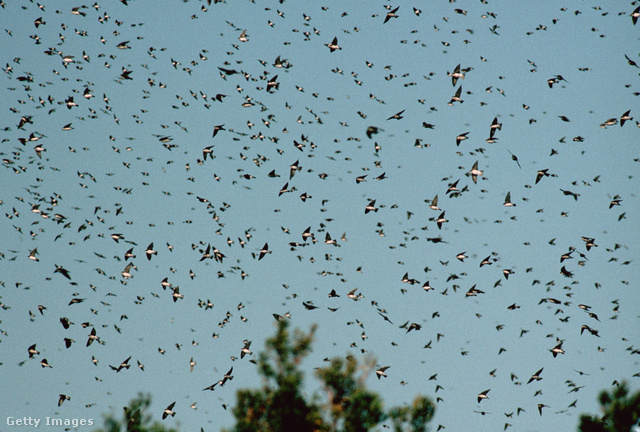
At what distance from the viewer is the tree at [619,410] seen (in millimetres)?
31797

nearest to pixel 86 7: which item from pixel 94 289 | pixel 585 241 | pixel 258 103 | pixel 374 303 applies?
pixel 258 103

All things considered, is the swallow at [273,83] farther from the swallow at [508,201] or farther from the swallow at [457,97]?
the swallow at [508,201]

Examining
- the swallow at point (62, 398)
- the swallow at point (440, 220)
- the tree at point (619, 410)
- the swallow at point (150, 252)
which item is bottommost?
the tree at point (619, 410)

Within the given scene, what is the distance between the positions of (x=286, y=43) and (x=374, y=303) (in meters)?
15.8

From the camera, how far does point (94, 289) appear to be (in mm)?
32219

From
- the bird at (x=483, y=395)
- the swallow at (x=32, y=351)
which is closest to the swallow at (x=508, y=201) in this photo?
the bird at (x=483, y=395)

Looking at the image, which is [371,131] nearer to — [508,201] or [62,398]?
[508,201]

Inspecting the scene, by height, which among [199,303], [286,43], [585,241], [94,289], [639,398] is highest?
[286,43]

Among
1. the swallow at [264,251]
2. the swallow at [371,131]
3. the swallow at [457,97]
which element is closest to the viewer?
the swallow at [371,131]

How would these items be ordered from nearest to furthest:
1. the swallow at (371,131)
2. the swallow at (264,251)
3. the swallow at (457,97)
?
the swallow at (371,131) → the swallow at (457,97) → the swallow at (264,251)

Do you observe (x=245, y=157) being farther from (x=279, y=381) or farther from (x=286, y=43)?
(x=279, y=381)

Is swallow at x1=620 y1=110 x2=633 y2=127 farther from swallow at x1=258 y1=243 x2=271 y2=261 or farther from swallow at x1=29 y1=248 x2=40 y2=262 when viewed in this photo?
swallow at x1=29 y1=248 x2=40 y2=262

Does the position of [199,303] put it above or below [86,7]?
below

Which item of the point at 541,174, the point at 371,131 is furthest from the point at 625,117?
the point at 371,131
